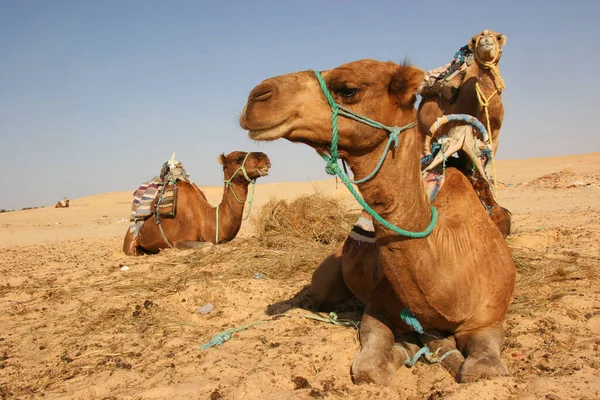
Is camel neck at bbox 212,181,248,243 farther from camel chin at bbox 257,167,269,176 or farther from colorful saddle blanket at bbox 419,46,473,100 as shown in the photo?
colorful saddle blanket at bbox 419,46,473,100

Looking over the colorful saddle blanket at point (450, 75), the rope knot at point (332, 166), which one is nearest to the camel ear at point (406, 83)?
the rope knot at point (332, 166)

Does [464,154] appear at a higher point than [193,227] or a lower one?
higher

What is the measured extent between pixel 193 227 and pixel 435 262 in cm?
671

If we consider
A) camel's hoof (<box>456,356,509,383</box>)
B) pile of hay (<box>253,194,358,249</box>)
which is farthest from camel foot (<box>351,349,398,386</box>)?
pile of hay (<box>253,194,358,249</box>)

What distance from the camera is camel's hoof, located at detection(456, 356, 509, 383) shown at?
2.98 metres

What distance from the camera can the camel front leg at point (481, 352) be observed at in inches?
118

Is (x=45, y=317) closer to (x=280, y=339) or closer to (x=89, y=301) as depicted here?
(x=89, y=301)

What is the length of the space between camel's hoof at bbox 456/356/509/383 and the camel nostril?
6.69 feet

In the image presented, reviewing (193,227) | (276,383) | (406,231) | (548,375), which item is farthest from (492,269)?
(193,227)

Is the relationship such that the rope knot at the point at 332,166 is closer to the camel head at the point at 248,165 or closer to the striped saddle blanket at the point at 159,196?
the camel head at the point at 248,165

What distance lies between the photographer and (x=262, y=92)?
102 inches

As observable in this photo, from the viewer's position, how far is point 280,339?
401 cm

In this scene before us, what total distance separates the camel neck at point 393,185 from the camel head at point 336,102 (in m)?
0.08

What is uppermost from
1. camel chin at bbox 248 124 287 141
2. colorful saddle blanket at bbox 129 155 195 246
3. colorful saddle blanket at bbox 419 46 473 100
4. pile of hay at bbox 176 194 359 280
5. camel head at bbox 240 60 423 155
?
colorful saddle blanket at bbox 419 46 473 100
